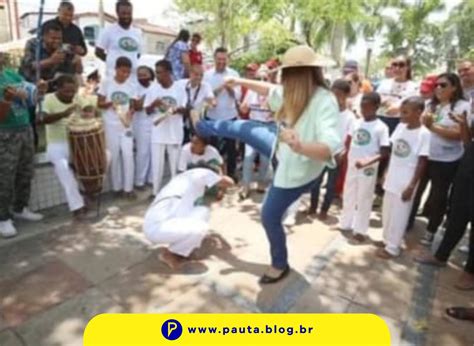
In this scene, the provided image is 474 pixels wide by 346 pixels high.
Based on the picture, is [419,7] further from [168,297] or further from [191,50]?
[168,297]

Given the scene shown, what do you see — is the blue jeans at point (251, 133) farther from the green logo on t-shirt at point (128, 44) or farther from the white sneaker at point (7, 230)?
the white sneaker at point (7, 230)

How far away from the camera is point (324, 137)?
2926 millimetres

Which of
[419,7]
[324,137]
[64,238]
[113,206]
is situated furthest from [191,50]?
[419,7]

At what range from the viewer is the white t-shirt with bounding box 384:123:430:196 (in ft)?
12.9

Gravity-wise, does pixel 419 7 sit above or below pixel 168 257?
above

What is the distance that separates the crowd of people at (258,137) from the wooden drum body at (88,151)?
119 millimetres

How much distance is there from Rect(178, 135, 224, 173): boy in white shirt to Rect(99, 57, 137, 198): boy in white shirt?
2.61ft

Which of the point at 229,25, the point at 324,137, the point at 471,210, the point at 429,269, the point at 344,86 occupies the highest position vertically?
the point at 229,25

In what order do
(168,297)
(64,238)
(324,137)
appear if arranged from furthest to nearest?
1. (64,238)
2. (168,297)
3. (324,137)

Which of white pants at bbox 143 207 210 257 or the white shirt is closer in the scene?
white pants at bbox 143 207 210 257

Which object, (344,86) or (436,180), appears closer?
(436,180)

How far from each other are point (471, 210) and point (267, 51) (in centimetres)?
1192

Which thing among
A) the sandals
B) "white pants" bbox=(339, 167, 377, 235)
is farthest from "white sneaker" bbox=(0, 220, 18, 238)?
the sandals

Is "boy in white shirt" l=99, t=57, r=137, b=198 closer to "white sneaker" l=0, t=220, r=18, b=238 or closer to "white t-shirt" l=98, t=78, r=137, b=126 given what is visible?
"white t-shirt" l=98, t=78, r=137, b=126
